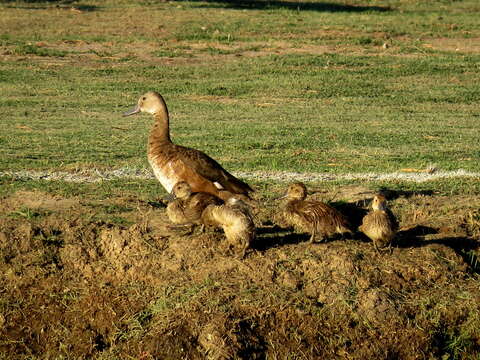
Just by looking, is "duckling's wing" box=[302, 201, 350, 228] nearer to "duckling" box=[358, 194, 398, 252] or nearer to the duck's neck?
"duckling" box=[358, 194, 398, 252]

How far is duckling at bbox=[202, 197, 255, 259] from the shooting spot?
313 inches

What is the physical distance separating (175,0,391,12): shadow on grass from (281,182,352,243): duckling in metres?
19.7

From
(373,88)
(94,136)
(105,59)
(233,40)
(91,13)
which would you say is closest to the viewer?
(94,136)

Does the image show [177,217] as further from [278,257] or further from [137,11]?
[137,11]

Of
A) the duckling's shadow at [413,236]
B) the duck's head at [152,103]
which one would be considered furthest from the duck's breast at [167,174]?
the duckling's shadow at [413,236]

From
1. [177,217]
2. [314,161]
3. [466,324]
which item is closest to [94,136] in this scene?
[314,161]

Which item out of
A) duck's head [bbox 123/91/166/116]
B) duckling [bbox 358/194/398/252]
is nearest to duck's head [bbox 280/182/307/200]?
duckling [bbox 358/194/398/252]

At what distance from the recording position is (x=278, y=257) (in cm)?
809

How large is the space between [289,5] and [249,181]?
18.6 meters

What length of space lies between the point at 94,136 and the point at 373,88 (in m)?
7.42

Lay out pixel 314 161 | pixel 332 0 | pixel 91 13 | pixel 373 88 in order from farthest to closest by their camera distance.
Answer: pixel 332 0 → pixel 91 13 → pixel 373 88 → pixel 314 161

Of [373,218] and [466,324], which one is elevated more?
[373,218]

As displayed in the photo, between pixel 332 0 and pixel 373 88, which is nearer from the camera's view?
pixel 373 88

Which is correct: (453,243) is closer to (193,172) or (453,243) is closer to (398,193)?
(398,193)
